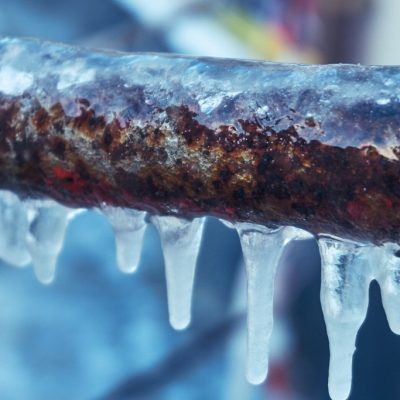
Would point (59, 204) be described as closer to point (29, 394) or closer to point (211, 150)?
point (211, 150)

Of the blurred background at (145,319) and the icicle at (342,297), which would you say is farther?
the blurred background at (145,319)

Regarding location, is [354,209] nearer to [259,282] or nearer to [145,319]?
[259,282]

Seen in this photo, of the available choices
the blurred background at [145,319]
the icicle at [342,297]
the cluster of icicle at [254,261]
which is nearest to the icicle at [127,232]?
the cluster of icicle at [254,261]

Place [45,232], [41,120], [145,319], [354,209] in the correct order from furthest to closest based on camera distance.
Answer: [145,319]
[45,232]
[41,120]
[354,209]

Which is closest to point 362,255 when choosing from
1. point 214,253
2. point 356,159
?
point 356,159

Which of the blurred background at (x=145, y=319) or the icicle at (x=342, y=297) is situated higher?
the blurred background at (x=145, y=319)

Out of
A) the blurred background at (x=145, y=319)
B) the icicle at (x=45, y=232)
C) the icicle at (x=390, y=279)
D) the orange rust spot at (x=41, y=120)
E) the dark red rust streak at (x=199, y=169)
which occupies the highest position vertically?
the blurred background at (x=145, y=319)

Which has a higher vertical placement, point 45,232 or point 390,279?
point 45,232

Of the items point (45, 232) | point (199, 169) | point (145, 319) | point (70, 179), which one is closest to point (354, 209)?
point (199, 169)

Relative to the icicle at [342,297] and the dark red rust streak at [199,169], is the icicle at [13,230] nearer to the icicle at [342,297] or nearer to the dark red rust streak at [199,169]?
the dark red rust streak at [199,169]
